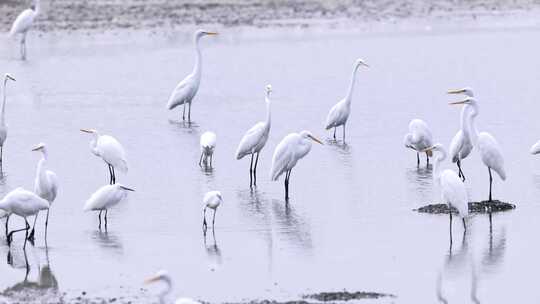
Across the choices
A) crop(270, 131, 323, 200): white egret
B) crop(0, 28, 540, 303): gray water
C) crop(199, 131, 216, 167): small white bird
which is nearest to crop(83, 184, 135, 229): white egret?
crop(0, 28, 540, 303): gray water

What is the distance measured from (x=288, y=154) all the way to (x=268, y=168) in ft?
6.62

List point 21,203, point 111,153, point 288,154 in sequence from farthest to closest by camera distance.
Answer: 1. point 111,153
2. point 288,154
3. point 21,203

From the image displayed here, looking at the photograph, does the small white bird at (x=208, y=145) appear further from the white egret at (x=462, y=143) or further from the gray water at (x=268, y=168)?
the white egret at (x=462, y=143)

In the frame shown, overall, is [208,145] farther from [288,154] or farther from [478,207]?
[478,207]

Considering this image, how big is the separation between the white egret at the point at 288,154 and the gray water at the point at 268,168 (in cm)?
31

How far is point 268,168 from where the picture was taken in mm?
17500

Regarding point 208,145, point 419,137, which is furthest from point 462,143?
point 208,145

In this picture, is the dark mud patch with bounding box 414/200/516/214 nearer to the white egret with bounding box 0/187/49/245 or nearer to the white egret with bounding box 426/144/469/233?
the white egret with bounding box 426/144/469/233

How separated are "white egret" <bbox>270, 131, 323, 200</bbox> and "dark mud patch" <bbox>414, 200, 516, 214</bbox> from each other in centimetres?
170

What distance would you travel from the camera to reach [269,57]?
29.7 m

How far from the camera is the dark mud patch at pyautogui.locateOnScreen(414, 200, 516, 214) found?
14.5 meters

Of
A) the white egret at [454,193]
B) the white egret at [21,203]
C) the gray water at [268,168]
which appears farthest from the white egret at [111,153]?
the white egret at [454,193]

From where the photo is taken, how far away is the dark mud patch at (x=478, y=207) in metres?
14.5

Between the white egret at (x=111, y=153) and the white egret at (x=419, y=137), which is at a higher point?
the white egret at (x=419, y=137)
